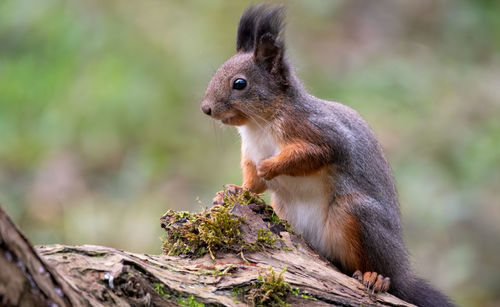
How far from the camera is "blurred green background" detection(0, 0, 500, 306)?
5535 mm

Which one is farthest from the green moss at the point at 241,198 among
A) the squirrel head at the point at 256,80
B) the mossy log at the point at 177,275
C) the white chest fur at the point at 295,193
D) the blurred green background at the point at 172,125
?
the blurred green background at the point at 172,125

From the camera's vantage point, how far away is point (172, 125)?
6.20m

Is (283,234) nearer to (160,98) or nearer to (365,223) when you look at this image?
(365,223)

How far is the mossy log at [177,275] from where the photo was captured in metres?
1.72

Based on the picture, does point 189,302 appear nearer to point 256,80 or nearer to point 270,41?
point 256,80

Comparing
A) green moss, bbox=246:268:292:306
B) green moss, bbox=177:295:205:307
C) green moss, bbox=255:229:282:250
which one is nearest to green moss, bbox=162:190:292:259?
green moss, bbox=255:229:282:250

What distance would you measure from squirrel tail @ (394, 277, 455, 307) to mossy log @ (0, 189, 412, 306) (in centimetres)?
37

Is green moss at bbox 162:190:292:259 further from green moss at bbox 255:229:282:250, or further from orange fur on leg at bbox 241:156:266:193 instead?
orange fur on leg at bbox 241:156:266:193

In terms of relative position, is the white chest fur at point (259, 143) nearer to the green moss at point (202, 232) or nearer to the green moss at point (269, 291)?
the green moss at point (202, 232)

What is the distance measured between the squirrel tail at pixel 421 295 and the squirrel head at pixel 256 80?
1085 mm

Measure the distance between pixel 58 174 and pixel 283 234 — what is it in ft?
10.7

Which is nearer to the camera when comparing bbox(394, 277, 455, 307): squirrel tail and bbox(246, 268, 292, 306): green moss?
bbox(246, 268, 292, 306): green moss

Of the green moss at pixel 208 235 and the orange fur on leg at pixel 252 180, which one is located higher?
the orange fur on leg at pixel 252 180

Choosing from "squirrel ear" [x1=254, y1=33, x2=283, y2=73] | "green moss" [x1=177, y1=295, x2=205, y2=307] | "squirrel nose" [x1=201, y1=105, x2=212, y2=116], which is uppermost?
"squirrel ear" [x1=254, y1=33, x2=283, y2=73]
